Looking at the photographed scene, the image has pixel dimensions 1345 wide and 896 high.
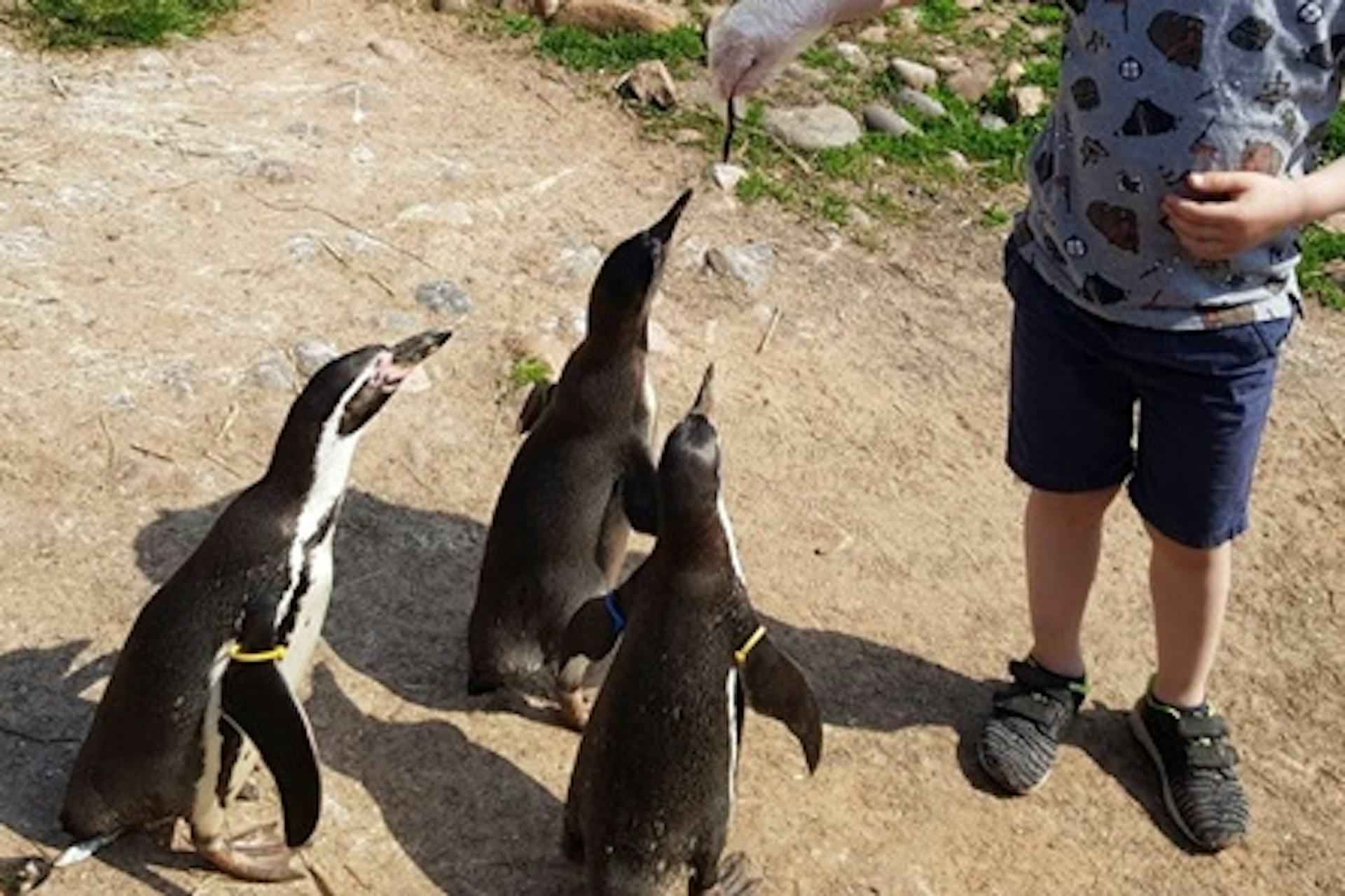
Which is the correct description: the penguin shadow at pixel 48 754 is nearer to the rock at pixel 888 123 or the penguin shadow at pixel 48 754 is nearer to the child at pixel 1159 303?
the child at pixel 1159 303

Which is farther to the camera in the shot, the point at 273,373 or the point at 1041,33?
the point at 1041,33

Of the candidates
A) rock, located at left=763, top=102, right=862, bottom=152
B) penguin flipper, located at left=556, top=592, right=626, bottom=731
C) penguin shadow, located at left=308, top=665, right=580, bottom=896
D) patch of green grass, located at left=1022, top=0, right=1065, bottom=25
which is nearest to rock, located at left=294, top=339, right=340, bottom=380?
penguin shadow, located at left=308, top=665, right=580, bottom=896

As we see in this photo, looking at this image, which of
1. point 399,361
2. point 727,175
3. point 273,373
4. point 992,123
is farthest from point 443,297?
point 992,123

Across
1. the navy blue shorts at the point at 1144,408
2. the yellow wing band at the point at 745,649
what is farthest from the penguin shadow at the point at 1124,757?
the yellow wing band at the point at 745,649

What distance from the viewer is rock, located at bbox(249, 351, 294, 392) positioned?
13.4 feet

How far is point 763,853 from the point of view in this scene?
3104mm

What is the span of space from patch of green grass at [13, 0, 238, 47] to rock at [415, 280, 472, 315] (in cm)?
150

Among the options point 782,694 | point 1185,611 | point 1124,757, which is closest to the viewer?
point 782,694

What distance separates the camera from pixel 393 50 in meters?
5.59

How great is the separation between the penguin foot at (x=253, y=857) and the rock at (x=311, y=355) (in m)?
1.40

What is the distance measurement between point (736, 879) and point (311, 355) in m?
1.72

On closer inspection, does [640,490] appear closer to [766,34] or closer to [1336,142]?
[766,34]

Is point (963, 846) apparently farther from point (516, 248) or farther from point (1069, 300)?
point (516, 248)

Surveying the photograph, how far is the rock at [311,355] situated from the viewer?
13.6 ft
